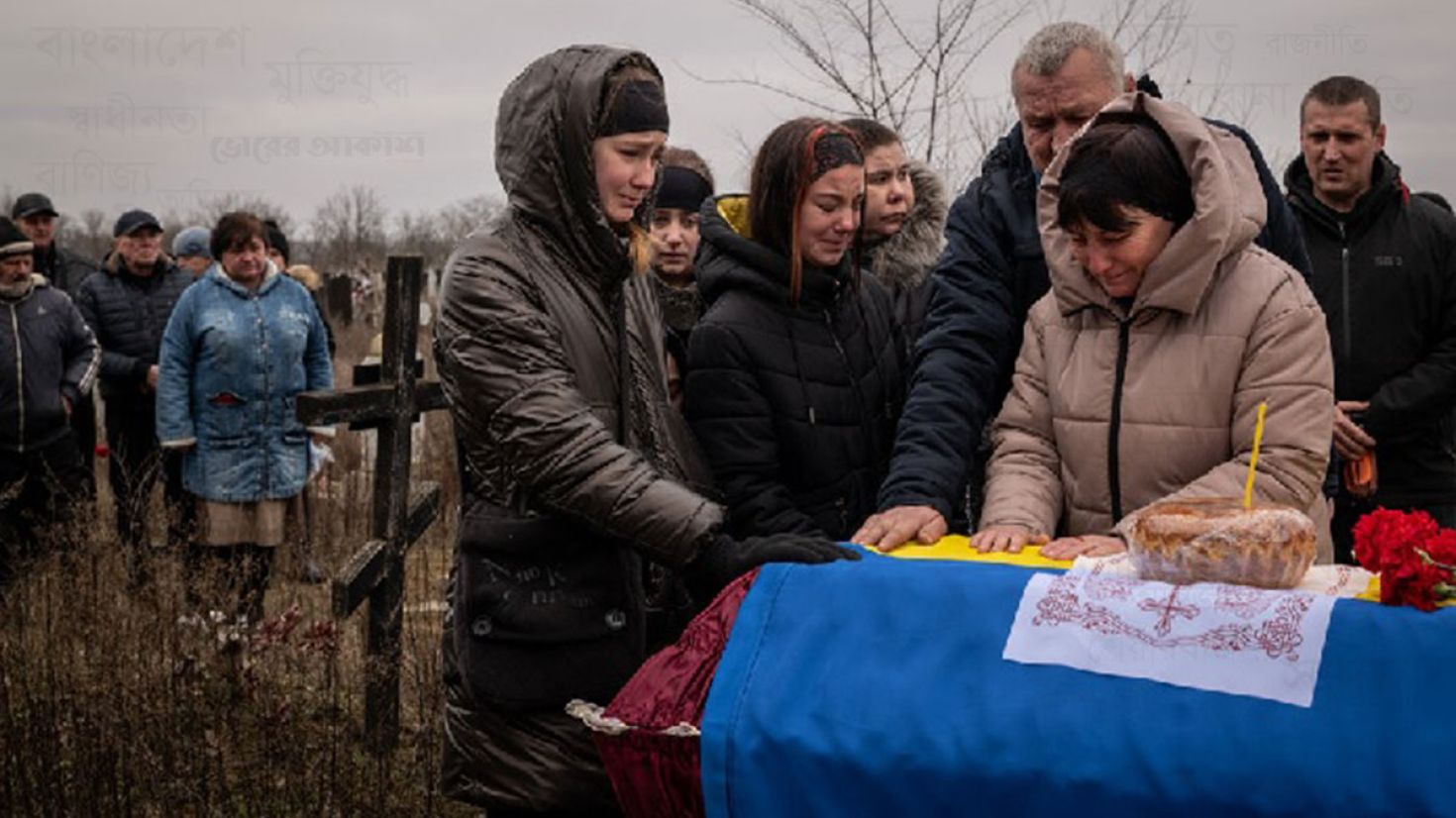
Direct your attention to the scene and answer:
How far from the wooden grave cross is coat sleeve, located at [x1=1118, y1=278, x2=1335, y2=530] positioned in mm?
3244

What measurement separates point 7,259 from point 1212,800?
7.22 meters

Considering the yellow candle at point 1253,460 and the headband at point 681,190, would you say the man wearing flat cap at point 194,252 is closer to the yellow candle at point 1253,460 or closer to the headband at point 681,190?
the headband at point 681,190

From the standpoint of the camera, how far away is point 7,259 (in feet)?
25.7

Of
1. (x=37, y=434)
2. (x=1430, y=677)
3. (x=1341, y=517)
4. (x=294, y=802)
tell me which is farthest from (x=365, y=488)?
(x=1430, y=677)

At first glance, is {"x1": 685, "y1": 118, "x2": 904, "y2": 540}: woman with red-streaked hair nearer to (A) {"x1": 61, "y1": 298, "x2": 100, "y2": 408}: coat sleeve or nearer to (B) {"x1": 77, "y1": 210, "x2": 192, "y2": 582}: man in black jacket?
(A) {"x1": 61, "y1": 298, "x2": 100, "y2": 408}: coat sleeve

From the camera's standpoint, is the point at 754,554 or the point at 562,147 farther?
the point at 562,147

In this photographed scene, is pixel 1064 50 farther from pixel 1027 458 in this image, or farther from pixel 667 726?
pixel 667 726

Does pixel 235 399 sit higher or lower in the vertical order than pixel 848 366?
lower

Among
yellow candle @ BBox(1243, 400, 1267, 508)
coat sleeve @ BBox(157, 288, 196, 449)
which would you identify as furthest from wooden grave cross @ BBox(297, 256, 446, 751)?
yellow candle @ BBox(1243, 400, 1267, 508)

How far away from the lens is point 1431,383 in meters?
5.17

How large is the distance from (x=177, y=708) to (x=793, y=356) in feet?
8.49

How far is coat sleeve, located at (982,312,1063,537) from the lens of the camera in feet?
9.73

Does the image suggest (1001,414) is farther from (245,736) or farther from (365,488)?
(365,488)

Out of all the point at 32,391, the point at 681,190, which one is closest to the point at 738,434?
the point at 681,190
